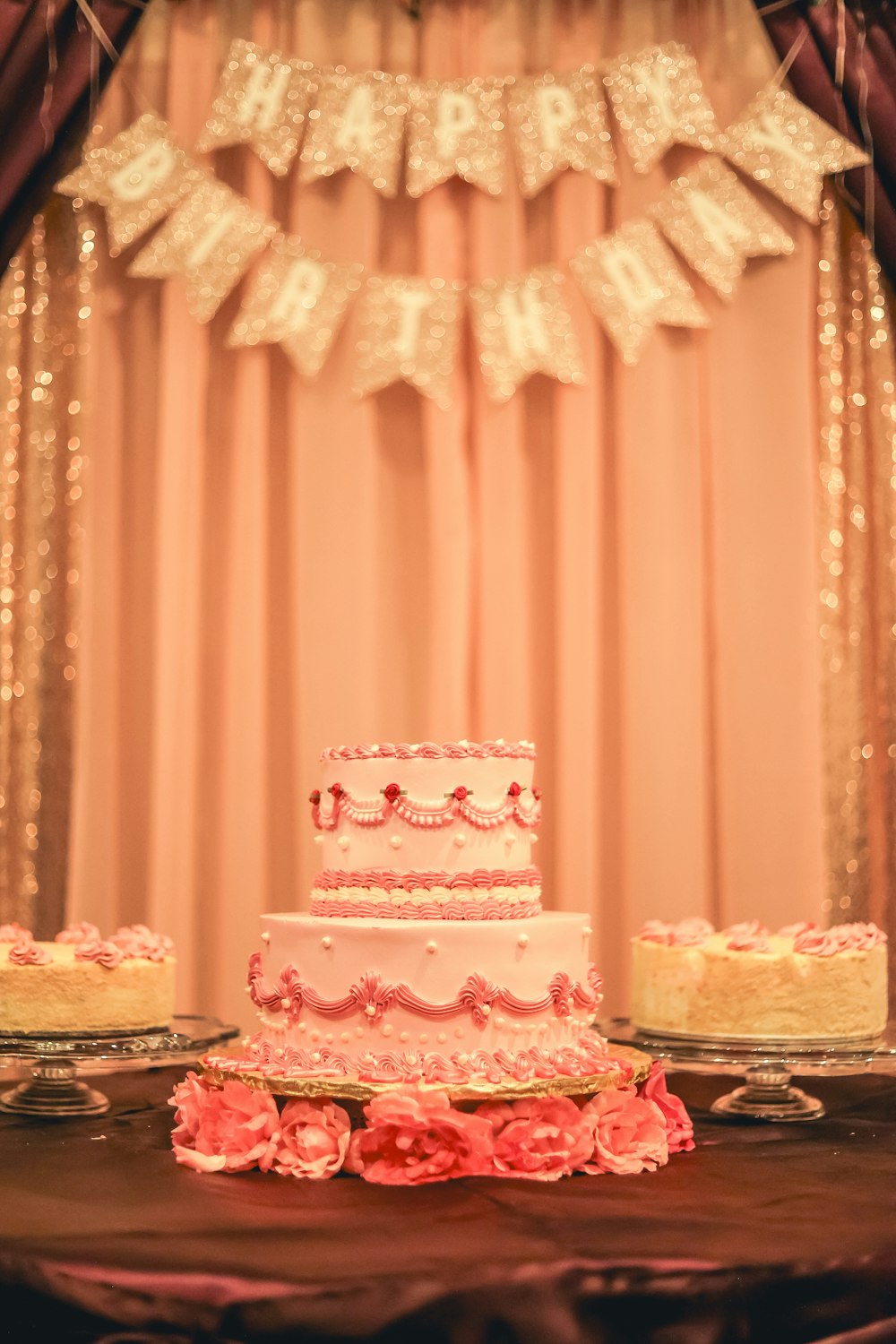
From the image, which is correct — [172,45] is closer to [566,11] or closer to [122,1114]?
[566,11]

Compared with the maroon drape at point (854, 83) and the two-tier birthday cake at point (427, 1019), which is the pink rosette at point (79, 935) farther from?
the maroon drape at point (854, 83)

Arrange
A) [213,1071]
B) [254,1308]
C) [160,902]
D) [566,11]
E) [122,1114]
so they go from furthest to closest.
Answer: [566,11]
[160,902]
[122,1114]
[213,1071]
[254,1308]

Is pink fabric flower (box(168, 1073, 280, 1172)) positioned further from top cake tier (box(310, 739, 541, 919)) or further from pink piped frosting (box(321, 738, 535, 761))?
pink piped frosting (box(321, 738, 535, 761))

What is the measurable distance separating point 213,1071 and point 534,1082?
1.55 feet

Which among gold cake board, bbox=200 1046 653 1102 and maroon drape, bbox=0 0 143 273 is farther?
maroon drape, bbox=0 0 143 273

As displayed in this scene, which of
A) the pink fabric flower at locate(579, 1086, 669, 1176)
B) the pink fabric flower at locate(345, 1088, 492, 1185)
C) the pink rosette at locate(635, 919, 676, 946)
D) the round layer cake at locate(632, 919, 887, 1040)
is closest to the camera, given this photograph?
the pink fabric flower at locate(345, 1088, 492, 1185)

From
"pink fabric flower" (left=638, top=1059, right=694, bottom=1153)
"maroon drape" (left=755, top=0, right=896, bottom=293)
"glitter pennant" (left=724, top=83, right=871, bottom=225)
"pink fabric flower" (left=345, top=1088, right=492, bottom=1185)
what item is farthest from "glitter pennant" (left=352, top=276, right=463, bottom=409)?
"pink fabric flower" (left=345, top=1088, right=492, bottom=1185)

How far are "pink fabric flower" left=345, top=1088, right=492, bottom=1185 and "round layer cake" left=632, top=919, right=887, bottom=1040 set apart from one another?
0.63 meters

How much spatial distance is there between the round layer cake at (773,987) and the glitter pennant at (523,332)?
1.40 meters

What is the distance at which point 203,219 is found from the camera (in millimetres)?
3291

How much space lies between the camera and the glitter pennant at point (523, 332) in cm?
329

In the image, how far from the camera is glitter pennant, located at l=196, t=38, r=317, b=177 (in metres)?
3.30

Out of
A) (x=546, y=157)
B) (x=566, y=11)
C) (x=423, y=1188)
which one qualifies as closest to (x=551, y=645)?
(x=546, y=157)

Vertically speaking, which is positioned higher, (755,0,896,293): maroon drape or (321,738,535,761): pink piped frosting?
(755,0,896,293): maroon drape
